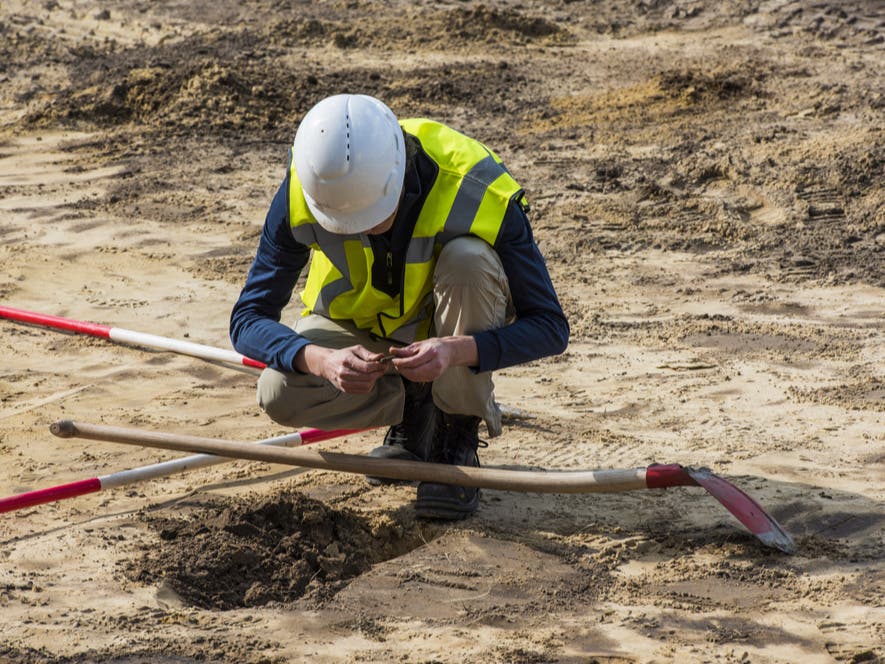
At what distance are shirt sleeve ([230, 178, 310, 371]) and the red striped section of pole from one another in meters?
0.87

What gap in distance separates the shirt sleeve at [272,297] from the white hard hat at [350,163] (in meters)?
0.22

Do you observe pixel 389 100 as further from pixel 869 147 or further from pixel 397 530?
pixel 397 530

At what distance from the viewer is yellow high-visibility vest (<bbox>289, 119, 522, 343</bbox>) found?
10.9 feet

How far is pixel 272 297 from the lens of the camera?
3.50m

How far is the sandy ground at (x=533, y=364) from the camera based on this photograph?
3131 millimetres

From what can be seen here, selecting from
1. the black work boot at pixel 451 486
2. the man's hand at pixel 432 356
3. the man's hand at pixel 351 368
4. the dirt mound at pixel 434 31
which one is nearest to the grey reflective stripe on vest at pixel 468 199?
the man's hand at pixel 432 356

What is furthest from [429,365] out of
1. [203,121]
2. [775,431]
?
[203,121]

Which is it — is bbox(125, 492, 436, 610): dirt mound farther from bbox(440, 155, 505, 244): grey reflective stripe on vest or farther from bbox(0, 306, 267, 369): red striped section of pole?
bbox(440, 155, 505, 244): grey reflective stripe on vest

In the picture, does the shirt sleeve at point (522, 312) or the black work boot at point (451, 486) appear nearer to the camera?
the shirt sleeve at point (522, 312)

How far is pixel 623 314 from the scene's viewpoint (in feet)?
17.7

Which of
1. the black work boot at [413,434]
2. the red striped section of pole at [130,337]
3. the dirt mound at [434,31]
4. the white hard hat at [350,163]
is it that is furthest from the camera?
the dirt mound at [434,31]

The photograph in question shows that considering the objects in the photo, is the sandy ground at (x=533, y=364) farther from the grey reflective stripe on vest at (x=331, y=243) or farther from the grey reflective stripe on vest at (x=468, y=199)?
the grey reflective stripe on vest at (x=468, y=199)

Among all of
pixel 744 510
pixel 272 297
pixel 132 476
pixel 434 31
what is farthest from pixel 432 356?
pixel 434 31

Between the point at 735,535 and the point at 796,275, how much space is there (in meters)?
2.53
